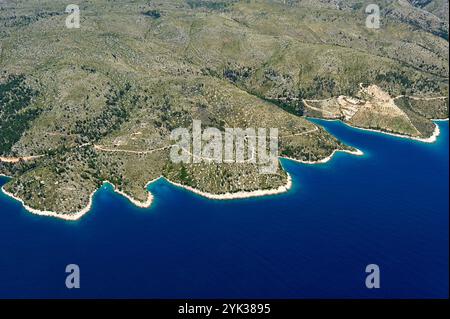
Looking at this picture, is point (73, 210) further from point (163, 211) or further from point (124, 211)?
point (163, 211)

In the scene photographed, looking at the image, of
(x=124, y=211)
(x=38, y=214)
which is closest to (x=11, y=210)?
(x=38, y=214)
